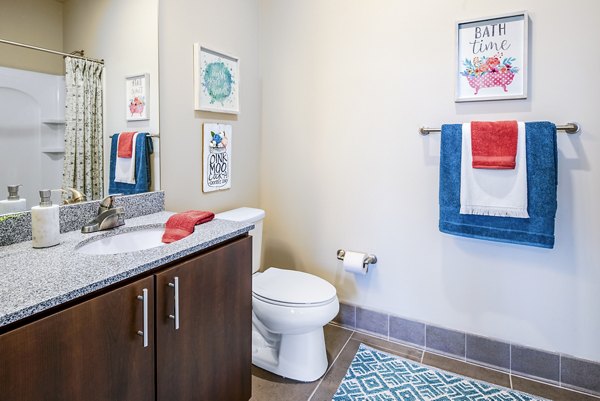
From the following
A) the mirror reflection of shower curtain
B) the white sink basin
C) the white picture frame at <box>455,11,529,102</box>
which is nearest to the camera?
the white sink basin

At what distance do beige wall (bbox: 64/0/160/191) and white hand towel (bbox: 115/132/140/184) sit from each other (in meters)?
0.04

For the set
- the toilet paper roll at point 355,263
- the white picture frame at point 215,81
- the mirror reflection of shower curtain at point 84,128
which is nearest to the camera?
the mirror reflection of shower curtain at point 84,128

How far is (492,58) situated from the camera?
1.77 meters

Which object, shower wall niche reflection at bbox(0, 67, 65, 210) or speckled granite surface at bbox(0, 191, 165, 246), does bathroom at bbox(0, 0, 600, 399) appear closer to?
speckled granite surface at bbox(0, 191, 165, 246)

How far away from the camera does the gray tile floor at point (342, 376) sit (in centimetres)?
170

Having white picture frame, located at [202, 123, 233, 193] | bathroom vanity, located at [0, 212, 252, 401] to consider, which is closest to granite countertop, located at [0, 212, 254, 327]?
bathroom vanity, located at [0, 212, 252, 401]

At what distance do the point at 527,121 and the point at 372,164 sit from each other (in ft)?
2.53

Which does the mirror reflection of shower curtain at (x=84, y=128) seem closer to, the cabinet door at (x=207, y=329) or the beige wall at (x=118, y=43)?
the beige wall at (x=118, y=43)

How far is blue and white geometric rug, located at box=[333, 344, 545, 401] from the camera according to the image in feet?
5.49

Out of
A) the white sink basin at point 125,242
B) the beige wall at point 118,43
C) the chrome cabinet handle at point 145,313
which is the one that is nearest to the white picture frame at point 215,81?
the beige wall at point 118,43

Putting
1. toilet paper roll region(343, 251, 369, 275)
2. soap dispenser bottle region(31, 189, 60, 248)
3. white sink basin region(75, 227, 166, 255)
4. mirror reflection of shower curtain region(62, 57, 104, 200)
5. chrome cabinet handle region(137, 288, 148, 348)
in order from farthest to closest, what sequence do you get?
toilet paper roll region(343, 251, 369, 275), mirror reflection of shower curtain region(62, 57, 104, 200), white sink basin region(75, 227, 166, 255), soap dispenser bottle region(31, 189, 60, 248), chrome cabinet handle region(137, 288, 148, 348)

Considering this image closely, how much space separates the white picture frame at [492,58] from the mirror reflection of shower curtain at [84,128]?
1667 millimetres

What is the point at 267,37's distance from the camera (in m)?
2.38

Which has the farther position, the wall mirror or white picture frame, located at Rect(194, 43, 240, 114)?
Result: white picture frame, located at Rect(194, 43, 240, 114)
